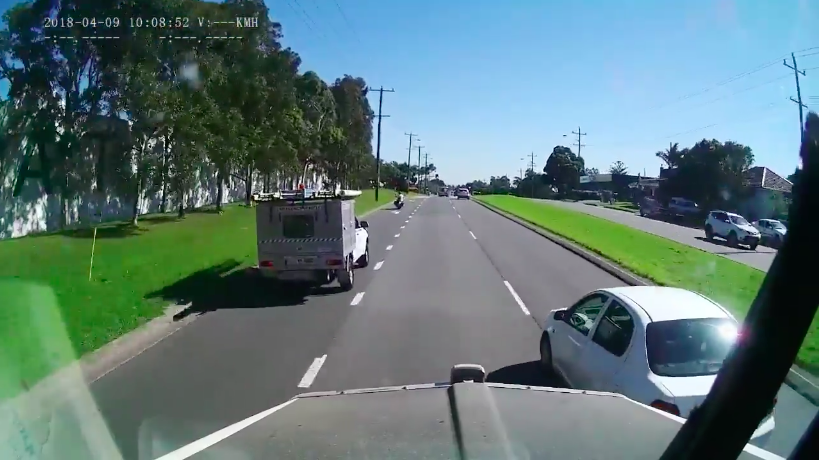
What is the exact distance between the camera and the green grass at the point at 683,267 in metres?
12.0

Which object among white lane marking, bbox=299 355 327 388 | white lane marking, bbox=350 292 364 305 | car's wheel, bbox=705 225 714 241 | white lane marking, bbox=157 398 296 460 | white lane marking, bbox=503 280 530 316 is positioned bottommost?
white lane marking, bbox=350 292 364 305

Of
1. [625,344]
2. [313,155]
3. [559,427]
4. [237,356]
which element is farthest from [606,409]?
[313,155]

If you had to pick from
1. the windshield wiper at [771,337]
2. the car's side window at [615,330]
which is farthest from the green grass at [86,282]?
the windshield wiper at [771,337]

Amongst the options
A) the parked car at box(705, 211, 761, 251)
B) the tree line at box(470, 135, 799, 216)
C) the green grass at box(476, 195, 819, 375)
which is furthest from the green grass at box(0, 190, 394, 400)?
the parked car at box(705, 211, 761, 251)

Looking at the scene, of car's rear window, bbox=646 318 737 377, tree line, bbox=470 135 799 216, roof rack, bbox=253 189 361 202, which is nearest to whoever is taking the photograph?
car's rear window, bbox=646 318 737 377

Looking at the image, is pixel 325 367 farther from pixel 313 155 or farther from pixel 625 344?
pixel 313 155

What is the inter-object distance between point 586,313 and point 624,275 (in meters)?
11.1

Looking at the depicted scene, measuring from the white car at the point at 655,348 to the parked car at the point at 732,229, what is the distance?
20332 mm

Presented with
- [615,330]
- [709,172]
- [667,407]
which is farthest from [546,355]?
[709,172]

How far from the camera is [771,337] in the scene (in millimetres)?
2723

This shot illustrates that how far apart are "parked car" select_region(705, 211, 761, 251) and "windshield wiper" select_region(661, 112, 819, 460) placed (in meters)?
25.0

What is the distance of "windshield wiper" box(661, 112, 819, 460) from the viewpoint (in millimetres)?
2645

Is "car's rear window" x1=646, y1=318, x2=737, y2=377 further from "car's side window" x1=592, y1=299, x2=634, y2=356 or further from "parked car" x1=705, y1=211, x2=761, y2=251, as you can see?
"parked car" x1=705, y1=211, x2=761, y2=251

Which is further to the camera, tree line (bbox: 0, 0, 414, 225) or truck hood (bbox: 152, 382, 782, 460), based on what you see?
tree line (bbox: 0, 0, 414, 225)
